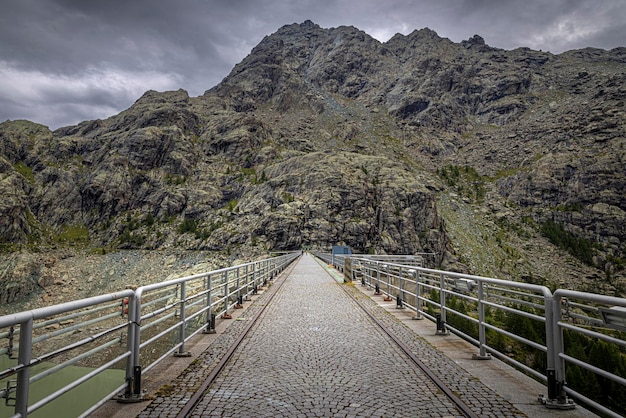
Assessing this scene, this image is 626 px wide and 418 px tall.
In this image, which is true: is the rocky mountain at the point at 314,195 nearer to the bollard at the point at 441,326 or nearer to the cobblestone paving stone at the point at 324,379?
the bollard at the point at 441,326

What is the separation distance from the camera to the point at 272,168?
12988cm

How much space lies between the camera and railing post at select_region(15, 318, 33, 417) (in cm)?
306

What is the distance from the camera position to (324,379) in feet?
19.1

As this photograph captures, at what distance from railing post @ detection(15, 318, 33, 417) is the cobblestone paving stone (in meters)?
1.59

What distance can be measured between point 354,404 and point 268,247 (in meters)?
86.6

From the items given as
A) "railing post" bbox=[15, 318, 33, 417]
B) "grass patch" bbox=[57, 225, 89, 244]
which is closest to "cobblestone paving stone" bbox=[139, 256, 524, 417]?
"railing post" bbox=[15, 318, 33, 417]

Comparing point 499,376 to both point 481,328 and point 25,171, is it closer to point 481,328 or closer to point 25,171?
point 481,328

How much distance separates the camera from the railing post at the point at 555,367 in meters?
4.70

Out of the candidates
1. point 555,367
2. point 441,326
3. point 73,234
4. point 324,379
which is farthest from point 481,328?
point 73,234

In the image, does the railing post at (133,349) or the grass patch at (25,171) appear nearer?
the railing post at (133,349)

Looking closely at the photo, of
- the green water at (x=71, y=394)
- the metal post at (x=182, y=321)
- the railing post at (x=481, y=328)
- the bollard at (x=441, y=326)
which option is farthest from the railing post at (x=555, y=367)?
the green water at (x=71, y=394)

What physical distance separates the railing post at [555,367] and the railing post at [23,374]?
5.78 meters

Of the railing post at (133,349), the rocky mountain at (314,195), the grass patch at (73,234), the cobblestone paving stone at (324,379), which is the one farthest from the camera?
the grass patch at (73,234)

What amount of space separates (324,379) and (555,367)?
3.26m
